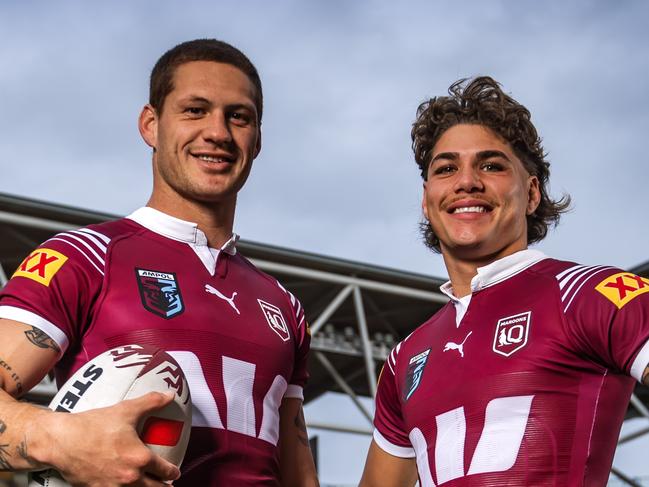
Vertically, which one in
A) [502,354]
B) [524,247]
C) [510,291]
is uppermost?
[524,247]

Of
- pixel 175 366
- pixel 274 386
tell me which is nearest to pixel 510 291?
pixel 274 386

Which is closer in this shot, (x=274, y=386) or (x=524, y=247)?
(x=274, y=386)

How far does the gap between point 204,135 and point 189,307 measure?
837 mm

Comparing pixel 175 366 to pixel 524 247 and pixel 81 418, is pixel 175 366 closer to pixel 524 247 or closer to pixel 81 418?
pixel 81 418

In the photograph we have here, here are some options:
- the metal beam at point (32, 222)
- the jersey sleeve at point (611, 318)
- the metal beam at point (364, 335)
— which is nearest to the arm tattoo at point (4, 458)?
the jersey sleeve at point (611, 318)

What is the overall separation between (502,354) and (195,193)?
1.67m

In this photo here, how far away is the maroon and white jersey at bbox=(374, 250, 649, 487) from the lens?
13.8ft

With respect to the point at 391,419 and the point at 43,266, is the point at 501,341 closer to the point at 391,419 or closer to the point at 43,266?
the point at 391,419

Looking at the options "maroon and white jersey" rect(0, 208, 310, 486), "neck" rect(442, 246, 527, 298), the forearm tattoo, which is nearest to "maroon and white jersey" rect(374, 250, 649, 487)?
"neck" rect(442, 246, 527, 298)

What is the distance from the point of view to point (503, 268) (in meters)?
4.96

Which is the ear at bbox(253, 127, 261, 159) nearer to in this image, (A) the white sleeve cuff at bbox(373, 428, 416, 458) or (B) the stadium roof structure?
(A) the white sleeve cuff at bbox(373, 428, 416, 458)

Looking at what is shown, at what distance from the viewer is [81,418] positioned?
9.89ft

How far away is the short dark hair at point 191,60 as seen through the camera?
15.1 feet

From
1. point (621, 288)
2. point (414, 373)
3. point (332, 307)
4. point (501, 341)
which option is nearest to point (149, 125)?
point (414, 373)
